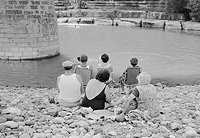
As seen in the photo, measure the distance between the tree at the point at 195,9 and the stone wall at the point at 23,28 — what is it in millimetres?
21449

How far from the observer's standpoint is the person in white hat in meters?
5.76

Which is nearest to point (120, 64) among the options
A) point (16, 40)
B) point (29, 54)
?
point (29, 54)

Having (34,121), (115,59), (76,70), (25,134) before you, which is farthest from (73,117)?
(115,59)

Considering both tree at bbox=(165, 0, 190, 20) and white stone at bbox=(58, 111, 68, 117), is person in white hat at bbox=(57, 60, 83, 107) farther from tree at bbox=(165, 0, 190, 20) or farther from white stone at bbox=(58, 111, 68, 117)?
tree at bbox=(165, 0, 190, 20)

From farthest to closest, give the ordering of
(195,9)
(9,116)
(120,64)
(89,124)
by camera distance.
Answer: (195,9) → (120,64) → (9,116) → (89,124)

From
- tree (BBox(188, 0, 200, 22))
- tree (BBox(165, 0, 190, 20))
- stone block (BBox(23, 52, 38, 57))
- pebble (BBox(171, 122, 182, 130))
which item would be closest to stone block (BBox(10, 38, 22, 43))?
stone block (BBox(23, 52, 38, 57))

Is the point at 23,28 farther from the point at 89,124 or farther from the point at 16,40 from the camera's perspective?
the point at 89,124

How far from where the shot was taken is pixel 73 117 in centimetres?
502

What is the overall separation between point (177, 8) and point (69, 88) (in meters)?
31.8

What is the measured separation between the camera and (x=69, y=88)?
5.78m

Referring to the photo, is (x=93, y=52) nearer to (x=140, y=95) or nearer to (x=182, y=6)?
(x=140, y=95)

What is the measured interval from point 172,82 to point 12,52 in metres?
8.25

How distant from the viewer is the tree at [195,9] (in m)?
30.9

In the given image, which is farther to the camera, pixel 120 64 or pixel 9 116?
pixel 120 64
